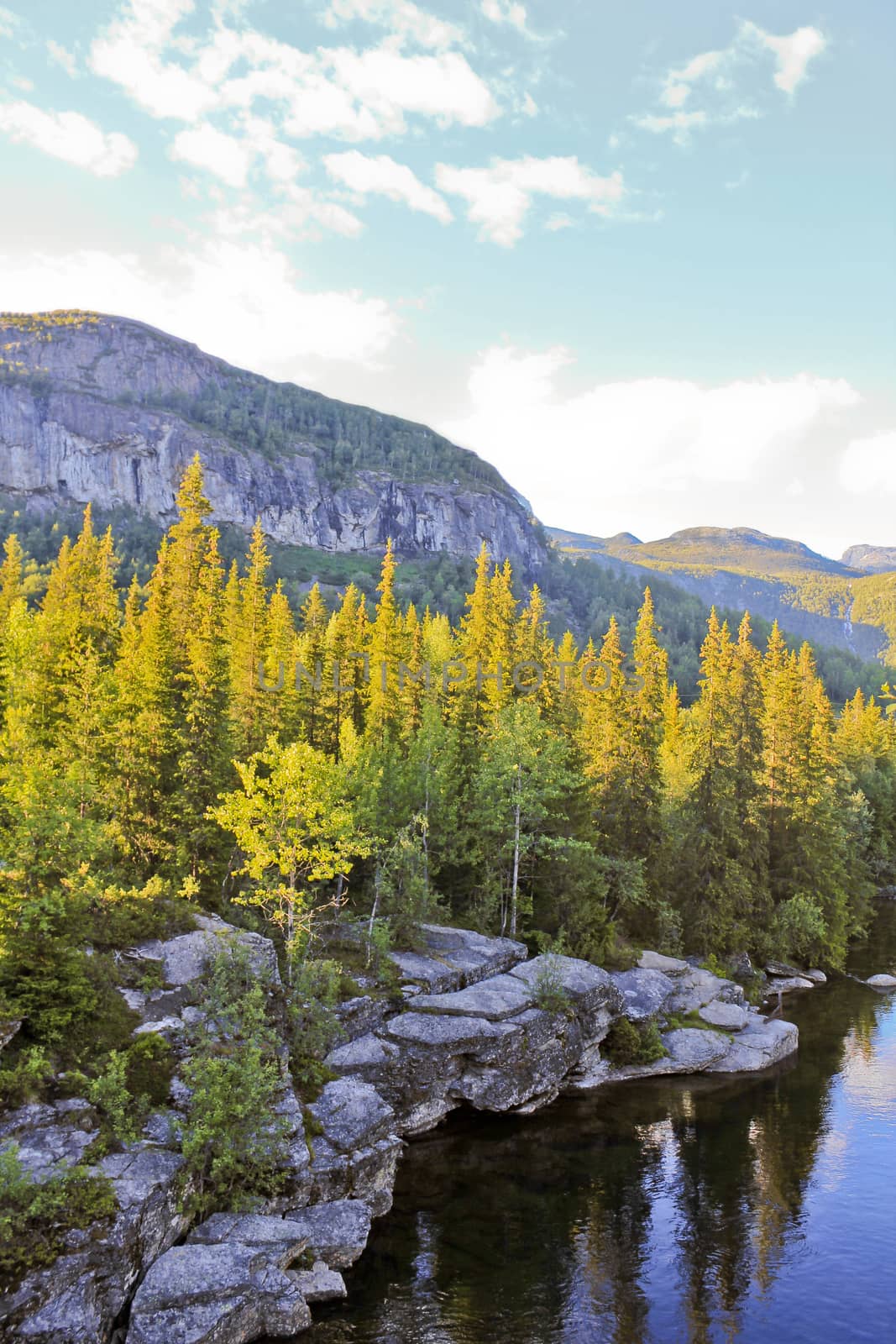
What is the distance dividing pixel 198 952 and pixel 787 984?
109ft

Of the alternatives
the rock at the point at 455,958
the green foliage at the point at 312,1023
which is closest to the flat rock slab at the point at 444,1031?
the rock at the point at 455,958

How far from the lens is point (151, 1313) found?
1391 cm

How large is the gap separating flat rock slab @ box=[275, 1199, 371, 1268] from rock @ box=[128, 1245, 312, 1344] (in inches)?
53.8

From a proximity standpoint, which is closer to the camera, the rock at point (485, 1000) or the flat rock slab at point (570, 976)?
the rock at point (485, 1000)

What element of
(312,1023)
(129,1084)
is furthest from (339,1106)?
(129,1084)

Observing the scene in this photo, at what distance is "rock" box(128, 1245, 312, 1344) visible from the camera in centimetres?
1391

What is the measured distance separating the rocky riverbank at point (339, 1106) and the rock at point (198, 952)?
2.3 inches

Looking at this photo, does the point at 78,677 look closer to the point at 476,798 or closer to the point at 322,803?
A: the point at 322,803

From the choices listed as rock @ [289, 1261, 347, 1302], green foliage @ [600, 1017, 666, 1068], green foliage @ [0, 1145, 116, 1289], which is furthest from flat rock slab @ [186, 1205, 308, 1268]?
green foliage @ [600, 1017, 666, 1068]

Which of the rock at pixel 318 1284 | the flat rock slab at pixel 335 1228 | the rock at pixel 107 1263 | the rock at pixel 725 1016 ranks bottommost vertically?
the rock at pixel 725 1016

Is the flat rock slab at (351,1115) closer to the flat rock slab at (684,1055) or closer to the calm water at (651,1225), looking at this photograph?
the calm water at (651,1225)

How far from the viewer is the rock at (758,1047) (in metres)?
30.9

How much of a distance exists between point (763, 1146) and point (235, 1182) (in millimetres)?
16648

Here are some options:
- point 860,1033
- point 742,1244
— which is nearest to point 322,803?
point 742,1244
